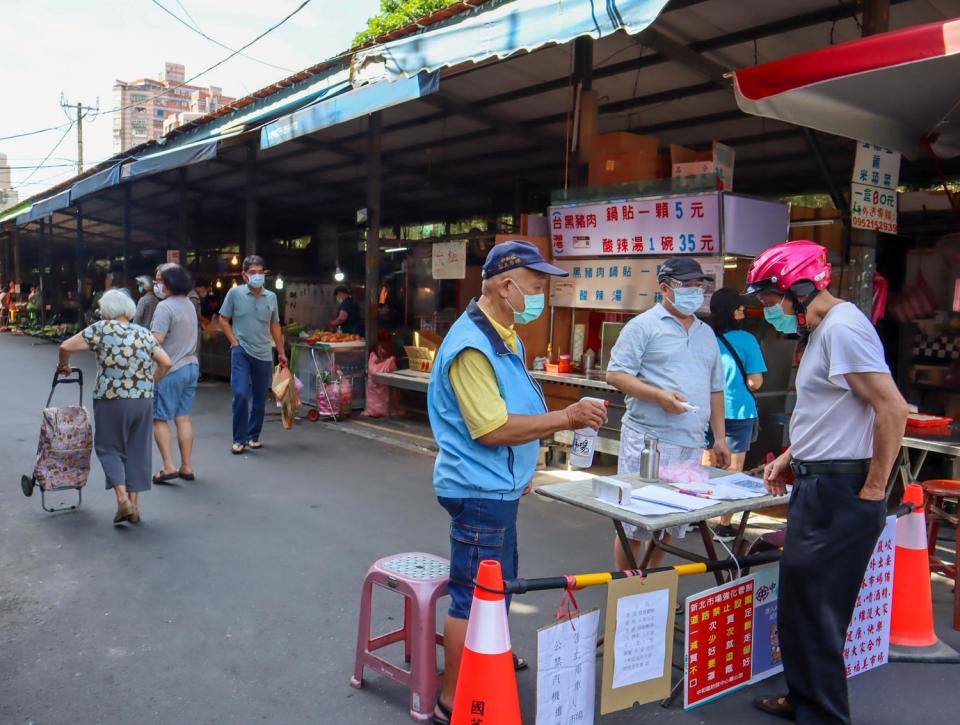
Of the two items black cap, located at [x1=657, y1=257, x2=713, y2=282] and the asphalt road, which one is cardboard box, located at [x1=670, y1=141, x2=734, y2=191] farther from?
the asphalt road

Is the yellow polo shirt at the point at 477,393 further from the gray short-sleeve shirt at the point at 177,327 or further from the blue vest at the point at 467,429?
the gray short-sleeve shirt at the point at 177,327

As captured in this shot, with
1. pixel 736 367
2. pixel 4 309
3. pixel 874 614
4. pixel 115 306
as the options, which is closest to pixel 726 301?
pixel 736 367

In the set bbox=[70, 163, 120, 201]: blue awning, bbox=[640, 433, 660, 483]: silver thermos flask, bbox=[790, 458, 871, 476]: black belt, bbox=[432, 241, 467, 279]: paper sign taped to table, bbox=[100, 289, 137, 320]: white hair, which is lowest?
bbox=[640, 433, 660, 483]: silver thermos flask

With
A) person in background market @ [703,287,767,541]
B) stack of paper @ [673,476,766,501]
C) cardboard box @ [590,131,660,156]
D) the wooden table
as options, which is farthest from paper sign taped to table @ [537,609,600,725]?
cardboard box @ [590,131,660,156]

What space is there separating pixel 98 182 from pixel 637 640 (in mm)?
14333

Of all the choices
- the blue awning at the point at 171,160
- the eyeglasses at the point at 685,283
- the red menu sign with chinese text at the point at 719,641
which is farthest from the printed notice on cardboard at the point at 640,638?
the blue awning at the point at 171,160

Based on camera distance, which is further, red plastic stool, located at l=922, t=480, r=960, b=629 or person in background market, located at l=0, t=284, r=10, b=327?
person in background market, located at l=0, t=284, r=10, b=327

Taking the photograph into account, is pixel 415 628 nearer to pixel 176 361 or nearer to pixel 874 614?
pixel 874 614

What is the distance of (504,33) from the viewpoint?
18.5 feet

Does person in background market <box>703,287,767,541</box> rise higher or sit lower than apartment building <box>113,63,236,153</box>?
lower

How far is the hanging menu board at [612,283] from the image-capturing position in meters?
6.91

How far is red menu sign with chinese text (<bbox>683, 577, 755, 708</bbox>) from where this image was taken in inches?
114

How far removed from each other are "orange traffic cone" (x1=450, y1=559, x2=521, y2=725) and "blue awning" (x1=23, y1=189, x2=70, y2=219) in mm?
17240

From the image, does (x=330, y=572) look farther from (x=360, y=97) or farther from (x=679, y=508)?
(x=360, y=97)
